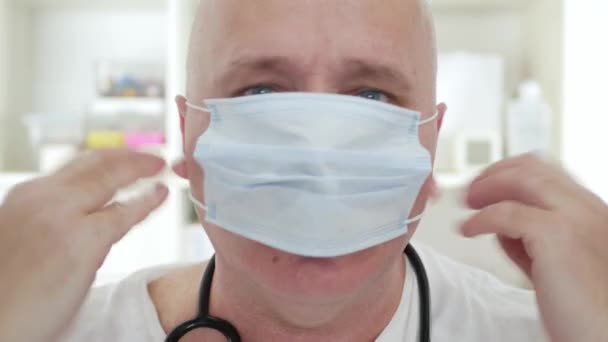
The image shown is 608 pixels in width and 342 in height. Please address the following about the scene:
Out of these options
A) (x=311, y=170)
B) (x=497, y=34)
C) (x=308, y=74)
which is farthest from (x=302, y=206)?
(x=497, y=34)

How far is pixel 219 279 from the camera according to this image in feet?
2.61

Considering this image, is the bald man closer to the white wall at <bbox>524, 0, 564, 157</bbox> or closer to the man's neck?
the man's neck

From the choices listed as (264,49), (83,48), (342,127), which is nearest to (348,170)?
(342,127)

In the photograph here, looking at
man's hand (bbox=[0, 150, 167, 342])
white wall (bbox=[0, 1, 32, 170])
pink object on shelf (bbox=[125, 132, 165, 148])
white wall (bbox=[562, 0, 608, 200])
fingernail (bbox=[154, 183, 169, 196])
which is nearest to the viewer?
man's hand (bbox=[0, 150, 167, 342])

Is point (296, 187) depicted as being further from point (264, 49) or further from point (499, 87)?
point (499, 87)

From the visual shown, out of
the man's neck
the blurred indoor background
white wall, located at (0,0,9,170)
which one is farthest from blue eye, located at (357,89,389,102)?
white wall, located at (0,0,9,170)

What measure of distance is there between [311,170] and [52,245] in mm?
293

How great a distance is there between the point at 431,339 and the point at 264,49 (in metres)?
0.47

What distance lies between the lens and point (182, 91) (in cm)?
138

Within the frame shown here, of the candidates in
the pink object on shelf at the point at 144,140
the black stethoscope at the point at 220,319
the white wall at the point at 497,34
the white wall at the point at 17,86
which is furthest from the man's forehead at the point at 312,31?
the white wall at the point at 17,86

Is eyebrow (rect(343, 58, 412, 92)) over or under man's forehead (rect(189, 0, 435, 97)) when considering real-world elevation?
under

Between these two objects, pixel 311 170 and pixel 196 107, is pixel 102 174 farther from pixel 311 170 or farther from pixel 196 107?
pixel 311 170

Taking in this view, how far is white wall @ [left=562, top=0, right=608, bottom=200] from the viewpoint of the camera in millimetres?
1347

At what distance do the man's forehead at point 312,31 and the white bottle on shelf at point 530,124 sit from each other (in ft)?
2.69
